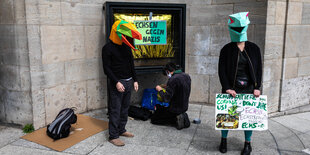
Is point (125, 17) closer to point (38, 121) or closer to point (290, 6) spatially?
point (38, 121)

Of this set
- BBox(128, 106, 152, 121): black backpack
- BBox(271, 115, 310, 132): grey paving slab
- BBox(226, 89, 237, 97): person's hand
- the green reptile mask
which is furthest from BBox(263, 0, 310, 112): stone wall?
BBox(128, 106, 152, 121): black backpack

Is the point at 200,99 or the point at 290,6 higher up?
the point at 290,6

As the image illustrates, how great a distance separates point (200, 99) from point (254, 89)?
2.76m

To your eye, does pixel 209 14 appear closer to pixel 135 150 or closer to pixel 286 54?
pixel 286 54

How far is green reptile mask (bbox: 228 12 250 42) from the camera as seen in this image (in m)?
3.68

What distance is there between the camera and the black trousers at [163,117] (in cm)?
512

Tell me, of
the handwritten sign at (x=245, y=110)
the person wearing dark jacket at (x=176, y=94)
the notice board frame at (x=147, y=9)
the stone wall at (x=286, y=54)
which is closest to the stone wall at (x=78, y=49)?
the stone wall at (x=286, y=54)

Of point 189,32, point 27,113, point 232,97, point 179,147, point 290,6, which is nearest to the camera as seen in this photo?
point 232,97

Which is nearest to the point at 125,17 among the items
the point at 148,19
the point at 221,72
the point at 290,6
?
the point at 148,19

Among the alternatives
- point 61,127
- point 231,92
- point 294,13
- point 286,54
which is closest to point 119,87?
point 61,127

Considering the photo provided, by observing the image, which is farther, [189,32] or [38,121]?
[189,32]

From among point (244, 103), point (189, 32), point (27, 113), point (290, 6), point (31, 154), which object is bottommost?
point (31, 154)

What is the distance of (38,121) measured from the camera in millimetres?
4855

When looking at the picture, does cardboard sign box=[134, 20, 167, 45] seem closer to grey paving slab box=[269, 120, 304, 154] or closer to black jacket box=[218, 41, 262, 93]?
black jacket box=[218, 41, 262, 93]
